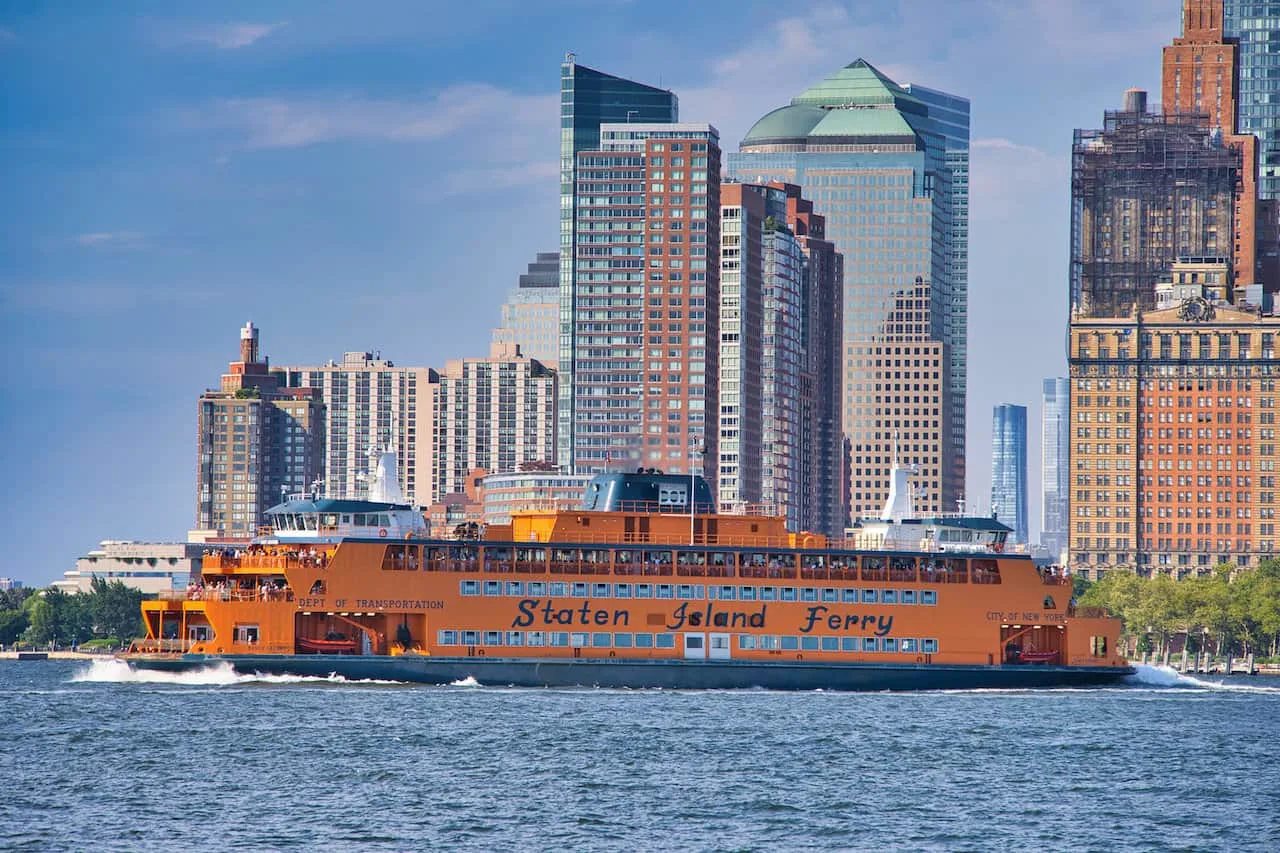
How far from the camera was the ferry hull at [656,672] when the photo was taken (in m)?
73.9

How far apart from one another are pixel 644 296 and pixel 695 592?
117655 mm

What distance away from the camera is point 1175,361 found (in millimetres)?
184000

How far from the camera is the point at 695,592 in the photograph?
78438 mm

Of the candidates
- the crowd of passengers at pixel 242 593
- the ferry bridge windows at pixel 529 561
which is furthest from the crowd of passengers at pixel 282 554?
the ferry bridge windows at pixel 529 561


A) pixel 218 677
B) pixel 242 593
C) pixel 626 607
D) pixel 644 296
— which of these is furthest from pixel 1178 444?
pixel 218 677

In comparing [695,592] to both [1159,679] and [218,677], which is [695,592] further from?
[1159,679]

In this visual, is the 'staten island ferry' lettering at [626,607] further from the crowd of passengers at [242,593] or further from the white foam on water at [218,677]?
the white foam on water at [218,677]

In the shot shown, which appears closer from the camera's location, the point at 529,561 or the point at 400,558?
the point at 400,558

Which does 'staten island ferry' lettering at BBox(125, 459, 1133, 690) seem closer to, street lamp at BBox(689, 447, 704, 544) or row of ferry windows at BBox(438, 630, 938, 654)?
row of ferry windows at BBox(438, 630, 938, 654)

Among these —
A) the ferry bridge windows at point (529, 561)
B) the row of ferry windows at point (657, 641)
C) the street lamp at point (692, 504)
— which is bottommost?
the row of ferry windows at point (657, 641)

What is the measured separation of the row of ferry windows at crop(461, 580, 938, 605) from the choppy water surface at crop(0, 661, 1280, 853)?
12.1 feet

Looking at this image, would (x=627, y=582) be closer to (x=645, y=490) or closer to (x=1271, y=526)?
(x=645, y=490)

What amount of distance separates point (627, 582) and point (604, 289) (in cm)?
11878

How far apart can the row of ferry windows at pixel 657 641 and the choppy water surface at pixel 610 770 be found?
183cm
